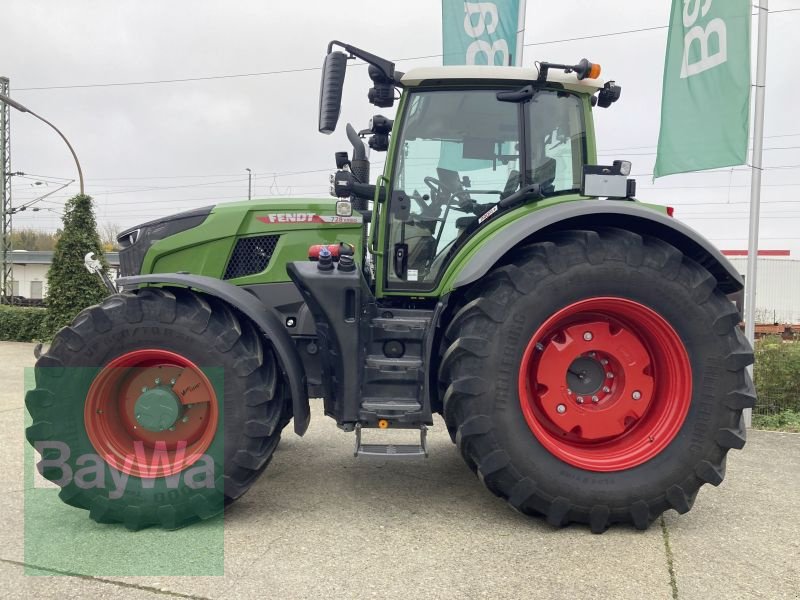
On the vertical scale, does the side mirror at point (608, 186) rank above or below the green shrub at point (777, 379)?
above

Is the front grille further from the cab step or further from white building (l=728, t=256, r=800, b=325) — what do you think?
white building (l=728, t=256, r=800, b=325)

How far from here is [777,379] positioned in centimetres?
638

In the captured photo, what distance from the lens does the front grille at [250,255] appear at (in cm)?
391

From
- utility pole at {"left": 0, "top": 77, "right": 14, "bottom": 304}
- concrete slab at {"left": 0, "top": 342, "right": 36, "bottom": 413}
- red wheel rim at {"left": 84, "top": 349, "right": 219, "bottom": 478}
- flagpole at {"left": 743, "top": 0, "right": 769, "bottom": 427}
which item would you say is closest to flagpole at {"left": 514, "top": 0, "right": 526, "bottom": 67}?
flagpole at {"left": 743, "top": 0, "right": 769, "bottom": 427}

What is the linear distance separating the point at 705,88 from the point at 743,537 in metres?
4.49

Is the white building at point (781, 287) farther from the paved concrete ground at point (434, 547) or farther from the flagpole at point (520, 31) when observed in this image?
the paved concrete ground at point (434, 547)

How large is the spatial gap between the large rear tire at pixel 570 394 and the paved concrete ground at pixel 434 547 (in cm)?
23

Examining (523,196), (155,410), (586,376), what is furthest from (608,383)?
(155,410)

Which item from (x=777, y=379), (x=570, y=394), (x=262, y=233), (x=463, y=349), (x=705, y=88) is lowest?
(x=777, y=379)

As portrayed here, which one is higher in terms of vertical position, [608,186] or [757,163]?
[757,163]

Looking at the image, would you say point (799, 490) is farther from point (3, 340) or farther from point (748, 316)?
point (3, 340)

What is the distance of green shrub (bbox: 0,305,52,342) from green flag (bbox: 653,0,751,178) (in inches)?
534

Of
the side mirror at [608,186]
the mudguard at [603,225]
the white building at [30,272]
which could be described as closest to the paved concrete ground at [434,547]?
the mudguard at [603,225]

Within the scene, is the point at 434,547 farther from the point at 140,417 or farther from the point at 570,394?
the point at 140,417
